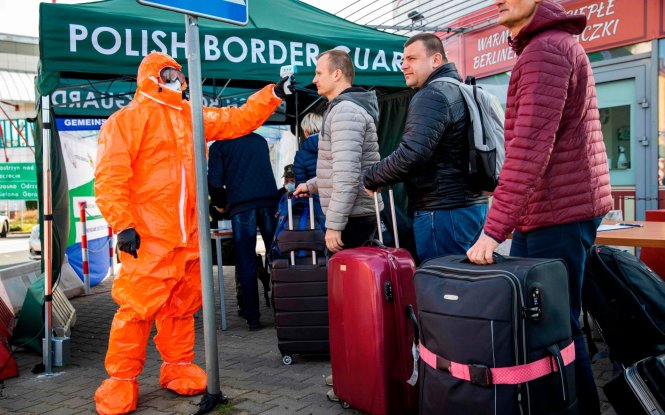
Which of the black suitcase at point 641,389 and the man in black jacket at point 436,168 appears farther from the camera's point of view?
the man in black jacket at point 436,168

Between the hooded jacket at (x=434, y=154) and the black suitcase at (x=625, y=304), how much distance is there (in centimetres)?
66

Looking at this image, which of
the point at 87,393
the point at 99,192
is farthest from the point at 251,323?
the point at 99,192

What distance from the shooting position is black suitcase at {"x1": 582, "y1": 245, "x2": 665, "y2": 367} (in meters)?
2.59

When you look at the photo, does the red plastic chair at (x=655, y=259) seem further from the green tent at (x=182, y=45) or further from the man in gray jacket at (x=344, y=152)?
the green tent at (x=182, y=45)

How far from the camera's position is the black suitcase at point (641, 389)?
7.47 ft

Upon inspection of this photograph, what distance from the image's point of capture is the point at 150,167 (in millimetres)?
3381

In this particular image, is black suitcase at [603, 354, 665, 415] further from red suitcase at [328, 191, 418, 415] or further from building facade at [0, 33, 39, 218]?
building facade at [0, 33, 39, 218]

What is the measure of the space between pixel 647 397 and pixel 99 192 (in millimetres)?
2924

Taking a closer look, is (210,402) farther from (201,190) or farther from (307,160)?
(307,160)

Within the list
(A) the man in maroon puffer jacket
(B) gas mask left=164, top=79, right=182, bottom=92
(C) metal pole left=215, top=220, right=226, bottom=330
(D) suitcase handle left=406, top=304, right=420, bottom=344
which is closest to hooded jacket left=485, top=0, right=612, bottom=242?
(A) the man in maroon puffer jacket

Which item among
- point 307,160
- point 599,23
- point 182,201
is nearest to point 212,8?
point 182,201

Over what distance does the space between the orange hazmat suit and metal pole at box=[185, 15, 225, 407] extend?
0.35 metres

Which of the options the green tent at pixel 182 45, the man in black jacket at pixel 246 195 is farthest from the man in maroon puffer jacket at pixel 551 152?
the man in black jacket at pixel 246 195

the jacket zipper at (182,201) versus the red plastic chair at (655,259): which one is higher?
the jacket zipper at (182,201)
